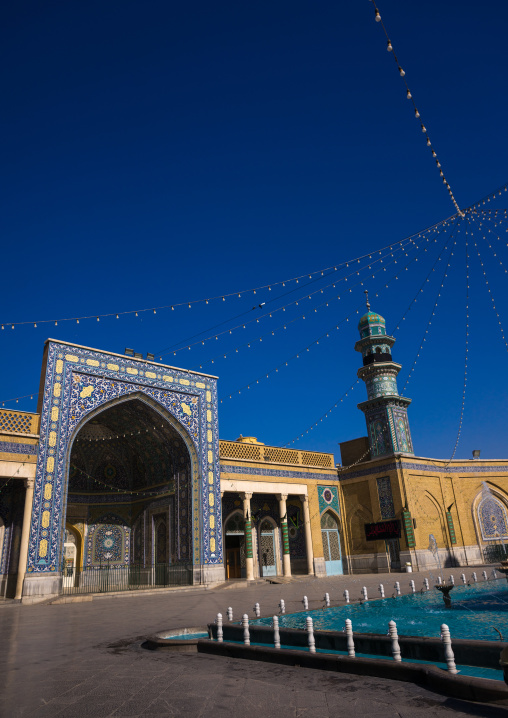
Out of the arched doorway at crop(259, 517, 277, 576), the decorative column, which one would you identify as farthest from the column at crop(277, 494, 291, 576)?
the decorative column

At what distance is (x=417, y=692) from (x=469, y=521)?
20.4 metres

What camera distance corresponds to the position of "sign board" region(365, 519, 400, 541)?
2052 cm

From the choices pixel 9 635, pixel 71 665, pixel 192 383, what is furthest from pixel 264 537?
pixel 71 665

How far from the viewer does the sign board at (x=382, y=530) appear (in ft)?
67.3

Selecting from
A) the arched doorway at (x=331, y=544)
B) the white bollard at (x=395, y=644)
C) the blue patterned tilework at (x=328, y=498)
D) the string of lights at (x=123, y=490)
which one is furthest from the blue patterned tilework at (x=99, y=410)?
the white bollard at (x=395, y=644)

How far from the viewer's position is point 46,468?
48.9 feet

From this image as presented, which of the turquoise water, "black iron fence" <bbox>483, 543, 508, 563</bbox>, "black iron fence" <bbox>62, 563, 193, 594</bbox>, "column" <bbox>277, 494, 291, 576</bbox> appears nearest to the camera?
the turquoise water

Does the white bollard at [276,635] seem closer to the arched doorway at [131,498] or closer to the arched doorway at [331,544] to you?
the arched doorway at [131,498]

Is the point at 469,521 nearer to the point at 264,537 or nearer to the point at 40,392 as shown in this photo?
the point at 264,537

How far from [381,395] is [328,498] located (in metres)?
5.22

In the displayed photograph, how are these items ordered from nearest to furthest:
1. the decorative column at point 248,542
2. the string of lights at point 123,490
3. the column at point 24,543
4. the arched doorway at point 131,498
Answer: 1. the column at point 24,543
2. the arched doorway at point 131,498
3. the decorative column at point 248,542
4. the string of lights at point 123,490

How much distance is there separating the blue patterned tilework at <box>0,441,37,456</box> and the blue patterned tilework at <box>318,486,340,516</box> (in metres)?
12.2

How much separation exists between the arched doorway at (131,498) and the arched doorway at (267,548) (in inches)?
166

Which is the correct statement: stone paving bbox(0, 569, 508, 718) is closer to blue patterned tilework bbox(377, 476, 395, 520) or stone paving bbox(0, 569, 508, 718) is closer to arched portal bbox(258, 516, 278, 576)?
arched portal bbox(258, 516, 278, 576)
